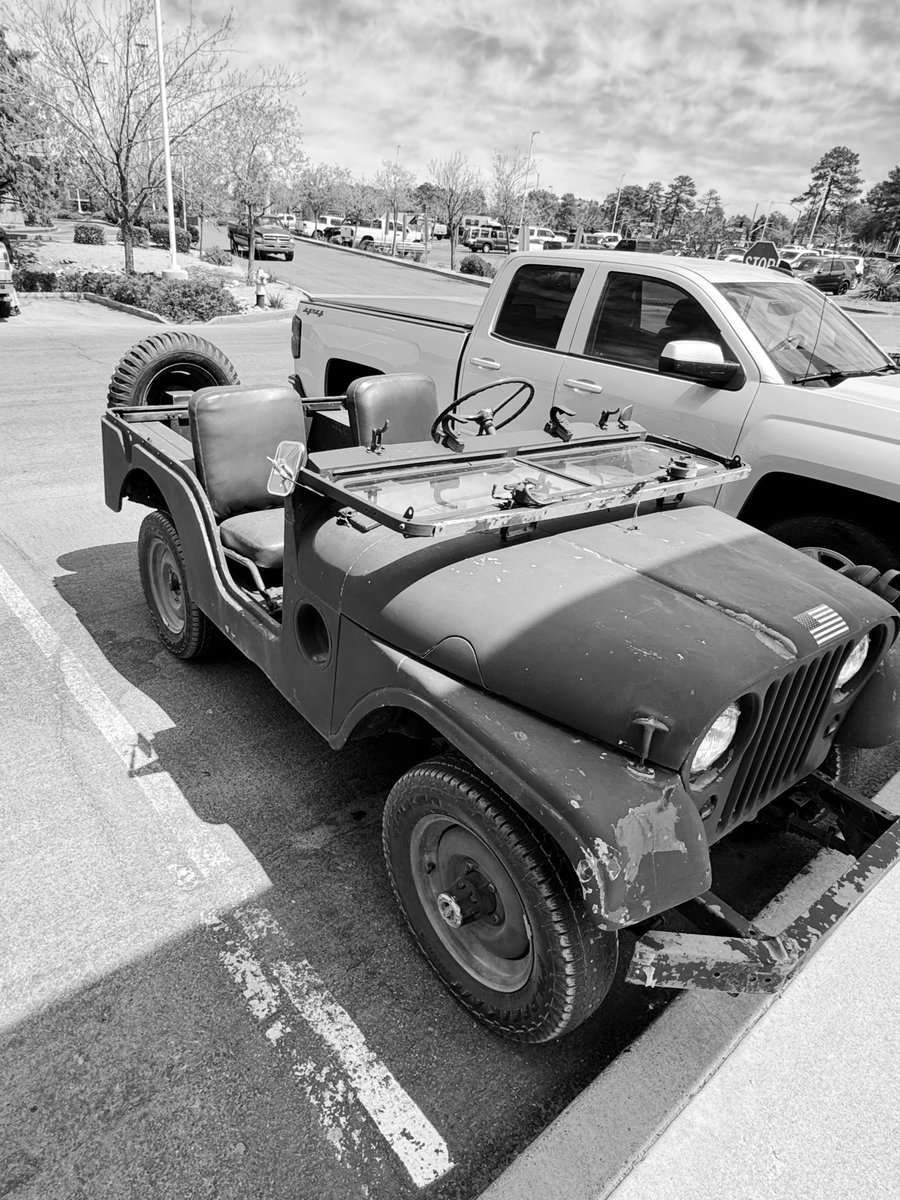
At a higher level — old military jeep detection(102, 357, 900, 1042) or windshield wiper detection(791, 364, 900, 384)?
windshield wiper detection(791, 364, 900, 384)

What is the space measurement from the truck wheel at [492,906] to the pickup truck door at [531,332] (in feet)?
10.7

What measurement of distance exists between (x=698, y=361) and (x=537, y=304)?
1.56m

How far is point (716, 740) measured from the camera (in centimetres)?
192

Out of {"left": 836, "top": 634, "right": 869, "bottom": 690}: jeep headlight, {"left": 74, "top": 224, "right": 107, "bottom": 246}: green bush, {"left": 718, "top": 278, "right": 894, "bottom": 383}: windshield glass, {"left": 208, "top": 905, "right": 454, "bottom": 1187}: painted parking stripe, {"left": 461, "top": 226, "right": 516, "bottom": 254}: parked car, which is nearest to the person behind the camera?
{"left": 208, "top": 905, "right": 454, "bottom": 1187}: painted parking stripe

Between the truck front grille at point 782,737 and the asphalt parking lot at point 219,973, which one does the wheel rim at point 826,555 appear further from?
the truck front grille at point 782,737

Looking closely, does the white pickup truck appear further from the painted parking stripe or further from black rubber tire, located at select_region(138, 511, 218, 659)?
the painted parking stripe

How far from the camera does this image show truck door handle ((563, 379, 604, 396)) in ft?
14.9

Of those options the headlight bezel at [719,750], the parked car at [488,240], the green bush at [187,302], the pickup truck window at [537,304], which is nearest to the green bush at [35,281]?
the green bush at [187,302]

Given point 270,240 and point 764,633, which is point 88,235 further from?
point 764,633

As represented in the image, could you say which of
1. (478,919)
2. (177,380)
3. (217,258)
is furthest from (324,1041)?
(217,258)

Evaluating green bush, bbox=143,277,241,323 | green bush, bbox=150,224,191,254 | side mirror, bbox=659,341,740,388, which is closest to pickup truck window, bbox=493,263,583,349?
side mirror, bbox=659,341,740,388

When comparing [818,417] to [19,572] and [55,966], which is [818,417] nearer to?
[55,966]

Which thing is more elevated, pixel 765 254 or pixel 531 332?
pixel 765 254

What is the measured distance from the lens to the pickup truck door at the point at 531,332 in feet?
16.0
